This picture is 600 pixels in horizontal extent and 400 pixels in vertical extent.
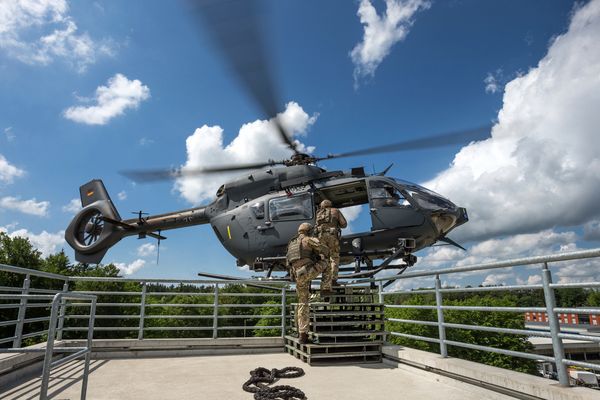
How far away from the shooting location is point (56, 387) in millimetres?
4488

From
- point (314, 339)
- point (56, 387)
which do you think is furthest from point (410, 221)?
point (56, 387)

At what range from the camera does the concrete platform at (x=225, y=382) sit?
13.3ft

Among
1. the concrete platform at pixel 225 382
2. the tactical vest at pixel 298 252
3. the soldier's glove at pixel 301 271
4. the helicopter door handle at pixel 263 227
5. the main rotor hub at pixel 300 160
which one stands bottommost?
the concrete platform at pixel 225 382

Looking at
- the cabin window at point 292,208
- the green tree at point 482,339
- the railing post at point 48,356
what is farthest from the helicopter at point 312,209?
the green tree at point 482,339

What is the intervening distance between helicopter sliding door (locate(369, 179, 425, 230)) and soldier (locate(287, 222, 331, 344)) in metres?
3.31

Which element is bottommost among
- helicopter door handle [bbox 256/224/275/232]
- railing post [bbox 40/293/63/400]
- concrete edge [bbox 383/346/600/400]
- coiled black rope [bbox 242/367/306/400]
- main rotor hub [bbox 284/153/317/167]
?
coiled black rope [bbox 242/367/306/400]

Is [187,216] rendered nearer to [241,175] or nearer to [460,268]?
[241,175]

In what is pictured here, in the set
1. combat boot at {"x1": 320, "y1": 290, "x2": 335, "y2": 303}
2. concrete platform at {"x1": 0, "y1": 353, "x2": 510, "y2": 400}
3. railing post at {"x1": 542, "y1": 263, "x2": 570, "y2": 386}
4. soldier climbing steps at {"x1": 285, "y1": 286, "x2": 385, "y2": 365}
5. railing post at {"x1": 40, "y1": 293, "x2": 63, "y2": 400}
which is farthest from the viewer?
combat boot at {"x1": 320, "y1": 290, "x2": 335, "y2": 303}

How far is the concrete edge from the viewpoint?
3062 millimetres

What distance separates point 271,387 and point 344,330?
2315 mm

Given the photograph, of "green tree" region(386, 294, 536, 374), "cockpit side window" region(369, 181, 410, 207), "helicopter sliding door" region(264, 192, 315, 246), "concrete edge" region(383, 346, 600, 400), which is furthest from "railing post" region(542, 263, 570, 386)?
"green tree" region(386, 294, 536, 374)

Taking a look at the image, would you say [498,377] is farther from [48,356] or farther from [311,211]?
[311,211]

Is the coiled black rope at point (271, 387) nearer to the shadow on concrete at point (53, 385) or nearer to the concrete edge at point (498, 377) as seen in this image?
the concrete edge at point (498, 377)

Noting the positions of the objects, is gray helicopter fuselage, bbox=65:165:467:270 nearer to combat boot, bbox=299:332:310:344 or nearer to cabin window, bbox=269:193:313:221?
cabin window, bbox=269:193:313:221
